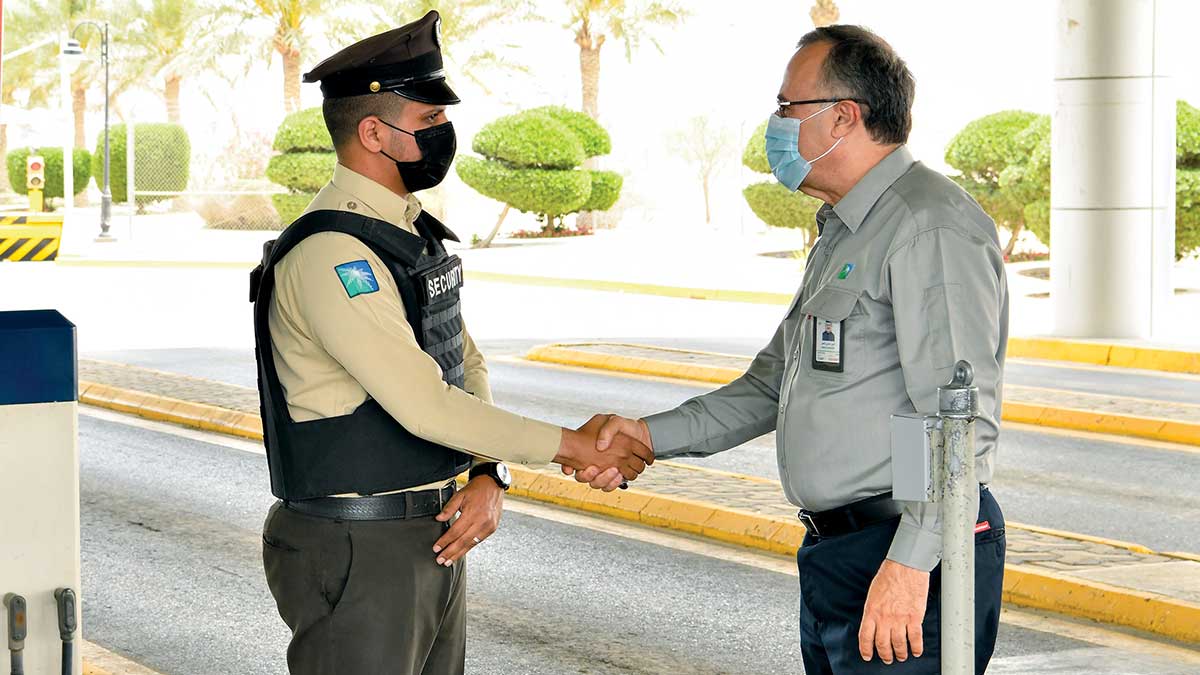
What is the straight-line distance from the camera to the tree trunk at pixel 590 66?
130 ft

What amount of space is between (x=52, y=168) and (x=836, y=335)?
5420 centimetres

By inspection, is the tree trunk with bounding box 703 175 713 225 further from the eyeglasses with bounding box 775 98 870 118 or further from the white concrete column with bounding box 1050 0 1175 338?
the eyeglasses with bounding box 775 98 870 118

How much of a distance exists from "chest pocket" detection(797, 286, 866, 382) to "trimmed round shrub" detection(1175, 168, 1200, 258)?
20.5 m

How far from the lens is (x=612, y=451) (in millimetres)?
4586

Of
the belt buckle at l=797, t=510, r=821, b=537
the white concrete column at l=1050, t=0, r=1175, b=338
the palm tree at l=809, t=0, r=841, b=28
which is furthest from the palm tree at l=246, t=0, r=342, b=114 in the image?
the belt buckle at l=797, t=510, r=821, b=537

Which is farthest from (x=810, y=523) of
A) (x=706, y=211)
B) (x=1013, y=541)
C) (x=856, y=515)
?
(x=706, y=211)

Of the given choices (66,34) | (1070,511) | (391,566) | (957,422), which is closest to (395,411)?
(391,566)

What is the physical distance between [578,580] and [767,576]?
91 centimetres

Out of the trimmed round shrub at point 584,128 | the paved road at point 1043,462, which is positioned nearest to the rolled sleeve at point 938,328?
the paved road at point 1043,462

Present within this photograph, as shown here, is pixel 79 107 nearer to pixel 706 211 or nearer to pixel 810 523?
pixel 706 211

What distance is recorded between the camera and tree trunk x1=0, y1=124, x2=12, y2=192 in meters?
64.9

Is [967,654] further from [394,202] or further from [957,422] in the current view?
[394,202]

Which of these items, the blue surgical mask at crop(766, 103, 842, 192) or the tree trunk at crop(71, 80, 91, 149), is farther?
the tree trunk at crop(71, 80, 91, 149)

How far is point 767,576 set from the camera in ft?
26.6
